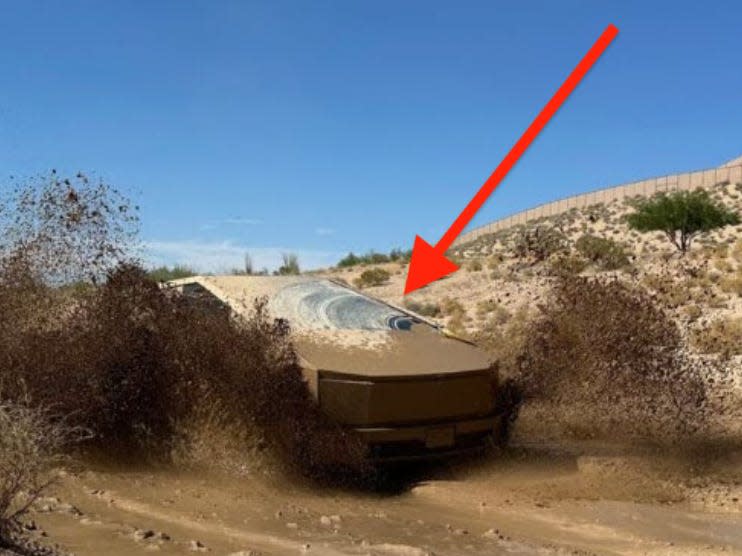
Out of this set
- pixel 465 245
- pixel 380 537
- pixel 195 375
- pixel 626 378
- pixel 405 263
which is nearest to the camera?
pixel 380 537

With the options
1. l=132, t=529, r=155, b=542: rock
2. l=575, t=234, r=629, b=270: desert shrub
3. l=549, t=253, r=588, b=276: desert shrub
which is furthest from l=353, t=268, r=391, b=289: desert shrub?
l=132, t=529, r=155, b=542: rock

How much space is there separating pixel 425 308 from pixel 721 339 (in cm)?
952

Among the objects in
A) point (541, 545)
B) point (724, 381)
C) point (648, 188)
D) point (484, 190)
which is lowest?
point (541, 545)

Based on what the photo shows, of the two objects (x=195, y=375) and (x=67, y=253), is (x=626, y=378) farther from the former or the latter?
(x=67, y=253)

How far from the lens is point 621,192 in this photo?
2692 inches

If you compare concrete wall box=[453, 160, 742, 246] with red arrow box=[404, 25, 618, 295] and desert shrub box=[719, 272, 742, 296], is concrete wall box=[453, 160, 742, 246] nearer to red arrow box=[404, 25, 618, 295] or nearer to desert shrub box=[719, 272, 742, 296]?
desert shrub box=[719, 272, 742, 296]

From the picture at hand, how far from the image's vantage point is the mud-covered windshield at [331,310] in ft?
25.4

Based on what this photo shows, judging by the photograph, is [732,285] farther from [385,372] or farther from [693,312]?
[385,372]

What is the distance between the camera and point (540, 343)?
9.63 meters

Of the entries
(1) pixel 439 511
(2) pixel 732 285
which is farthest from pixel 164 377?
(2) pixel 732 285

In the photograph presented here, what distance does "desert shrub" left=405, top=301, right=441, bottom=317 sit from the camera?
23.3 meters

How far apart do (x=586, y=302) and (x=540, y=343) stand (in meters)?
0.74

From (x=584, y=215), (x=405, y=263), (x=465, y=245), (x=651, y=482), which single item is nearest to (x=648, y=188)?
(x=584, y=215)

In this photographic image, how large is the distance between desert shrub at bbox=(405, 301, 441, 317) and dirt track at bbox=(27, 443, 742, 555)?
48.6 feet
